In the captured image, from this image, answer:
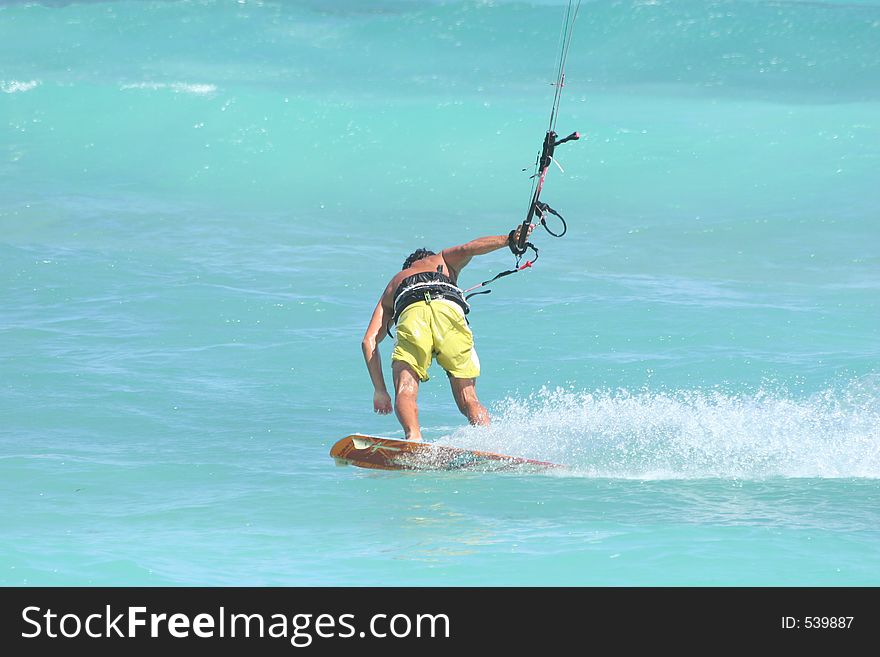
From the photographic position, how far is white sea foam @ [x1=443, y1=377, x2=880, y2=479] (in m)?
6.84

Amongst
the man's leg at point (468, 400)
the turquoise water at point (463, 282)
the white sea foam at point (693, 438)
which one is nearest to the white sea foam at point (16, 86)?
the turquoise water at point (463, 282)

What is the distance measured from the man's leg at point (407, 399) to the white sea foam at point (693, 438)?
1.15ft

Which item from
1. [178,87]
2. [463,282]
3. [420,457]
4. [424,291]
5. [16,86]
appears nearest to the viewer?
[420,457]

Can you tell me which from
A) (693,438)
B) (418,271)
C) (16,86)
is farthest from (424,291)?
(16,86)

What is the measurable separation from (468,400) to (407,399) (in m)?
0.48

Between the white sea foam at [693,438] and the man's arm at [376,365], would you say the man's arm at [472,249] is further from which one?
the white sea foam at [693,438]

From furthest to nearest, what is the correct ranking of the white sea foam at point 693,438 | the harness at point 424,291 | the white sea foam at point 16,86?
the white sea foam at point 16,86, the harness at point 424,291, the white sea foam at point 693,438

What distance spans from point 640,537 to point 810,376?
4.62m

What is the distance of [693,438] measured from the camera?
24.3 feet

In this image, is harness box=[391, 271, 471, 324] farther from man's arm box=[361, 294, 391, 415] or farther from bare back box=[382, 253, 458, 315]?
man's arm box=[361, 294, 391, 415]

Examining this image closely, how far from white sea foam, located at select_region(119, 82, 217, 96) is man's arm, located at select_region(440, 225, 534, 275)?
15080 mm

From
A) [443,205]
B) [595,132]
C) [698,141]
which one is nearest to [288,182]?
[443,205]

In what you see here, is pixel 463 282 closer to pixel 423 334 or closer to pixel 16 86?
pixel 423 334

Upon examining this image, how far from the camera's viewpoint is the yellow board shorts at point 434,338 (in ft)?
24.7
